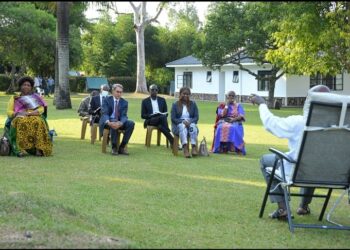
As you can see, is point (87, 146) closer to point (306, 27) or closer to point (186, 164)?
point (186, 164)

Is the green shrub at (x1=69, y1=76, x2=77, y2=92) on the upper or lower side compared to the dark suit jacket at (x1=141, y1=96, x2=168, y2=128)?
upper

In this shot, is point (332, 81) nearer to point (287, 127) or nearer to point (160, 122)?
point (160, 122)

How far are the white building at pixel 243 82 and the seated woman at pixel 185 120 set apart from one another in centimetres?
2736

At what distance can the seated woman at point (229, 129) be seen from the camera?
1402 centimetres

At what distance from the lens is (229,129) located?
46.2 ft

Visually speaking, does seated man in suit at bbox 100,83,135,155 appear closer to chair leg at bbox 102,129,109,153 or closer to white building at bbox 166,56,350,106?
chair leg at bbox 102,129,109,153

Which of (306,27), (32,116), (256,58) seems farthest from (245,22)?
(32,116)

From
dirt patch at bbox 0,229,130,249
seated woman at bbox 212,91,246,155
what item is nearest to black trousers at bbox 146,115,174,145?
seated woman at bbox 212,91,246,155

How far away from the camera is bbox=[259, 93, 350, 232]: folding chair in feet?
20.1

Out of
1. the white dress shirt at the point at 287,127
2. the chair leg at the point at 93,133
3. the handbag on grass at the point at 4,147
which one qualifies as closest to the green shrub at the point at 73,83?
the chair leg at the point at 93,133

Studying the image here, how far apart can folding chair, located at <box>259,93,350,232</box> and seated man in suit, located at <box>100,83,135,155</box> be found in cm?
695

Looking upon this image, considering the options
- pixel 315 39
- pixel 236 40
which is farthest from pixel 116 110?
pixel 236 40

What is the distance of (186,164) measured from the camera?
12.0 metres

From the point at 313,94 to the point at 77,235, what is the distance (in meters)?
2.55
